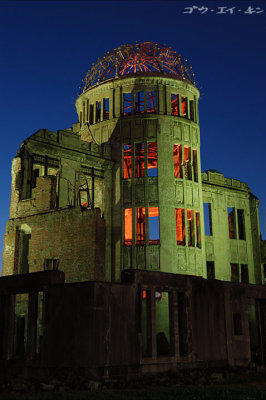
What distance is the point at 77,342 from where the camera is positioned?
12.1m

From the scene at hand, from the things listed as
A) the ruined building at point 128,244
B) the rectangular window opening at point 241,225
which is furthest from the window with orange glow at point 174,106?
the rectangular window opening at point 241,225

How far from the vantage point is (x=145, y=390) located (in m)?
10.1

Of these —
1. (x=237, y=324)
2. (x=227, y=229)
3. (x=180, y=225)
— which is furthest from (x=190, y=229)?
(x=237, y=324)

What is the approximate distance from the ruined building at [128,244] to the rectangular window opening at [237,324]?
4 centimetres

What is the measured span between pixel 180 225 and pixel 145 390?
56.7ft

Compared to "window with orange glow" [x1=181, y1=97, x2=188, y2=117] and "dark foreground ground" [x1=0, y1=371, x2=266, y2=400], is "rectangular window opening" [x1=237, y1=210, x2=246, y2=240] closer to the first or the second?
"window with orange glow" [x1=181, y1=97, x2=188, y2=117]

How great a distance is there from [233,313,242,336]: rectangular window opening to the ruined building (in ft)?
0.12

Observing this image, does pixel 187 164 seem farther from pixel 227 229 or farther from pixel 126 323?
pixel 126 323

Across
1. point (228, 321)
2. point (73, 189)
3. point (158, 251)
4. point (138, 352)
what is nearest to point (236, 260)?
point (158, 251)

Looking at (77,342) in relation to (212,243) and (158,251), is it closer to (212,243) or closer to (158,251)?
(158,251)

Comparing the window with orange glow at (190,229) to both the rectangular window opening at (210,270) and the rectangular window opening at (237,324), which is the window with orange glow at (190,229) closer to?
the rectangular window opening at (210,270)

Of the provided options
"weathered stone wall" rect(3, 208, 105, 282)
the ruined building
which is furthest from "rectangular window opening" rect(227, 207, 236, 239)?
"weathered stone wall" rect(3, 208, 105, 282)

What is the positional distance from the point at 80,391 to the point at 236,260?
22801 mm

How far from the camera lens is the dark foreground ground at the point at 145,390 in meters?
9.10
